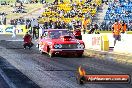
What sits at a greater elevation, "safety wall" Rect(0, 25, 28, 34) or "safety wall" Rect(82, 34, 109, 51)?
"safety wall" Rect(82, 34, 109, 51)

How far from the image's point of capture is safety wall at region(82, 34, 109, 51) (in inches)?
1001

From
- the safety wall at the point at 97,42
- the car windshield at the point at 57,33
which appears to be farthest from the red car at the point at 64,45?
the safety wall at the point at 97,42

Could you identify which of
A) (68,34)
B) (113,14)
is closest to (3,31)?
(113,14)

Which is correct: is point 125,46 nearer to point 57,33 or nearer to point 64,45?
point 64,45

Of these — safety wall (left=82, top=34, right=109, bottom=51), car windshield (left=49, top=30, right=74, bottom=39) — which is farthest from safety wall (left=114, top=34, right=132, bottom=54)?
car windshield (left=49, top=30, right=74, bottom=39)

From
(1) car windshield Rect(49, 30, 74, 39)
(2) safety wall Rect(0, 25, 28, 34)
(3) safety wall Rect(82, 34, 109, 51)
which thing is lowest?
(2) safety wall Rect(0, 25, 28, 34)

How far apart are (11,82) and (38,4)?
56.8 m

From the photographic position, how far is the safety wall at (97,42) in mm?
25438

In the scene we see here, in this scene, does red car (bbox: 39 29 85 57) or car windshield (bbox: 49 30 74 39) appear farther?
car windshield (bbox: 49 30 74 39)

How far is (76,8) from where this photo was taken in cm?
5794

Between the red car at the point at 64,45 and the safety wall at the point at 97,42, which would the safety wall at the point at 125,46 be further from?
the red car at the point at 64,45

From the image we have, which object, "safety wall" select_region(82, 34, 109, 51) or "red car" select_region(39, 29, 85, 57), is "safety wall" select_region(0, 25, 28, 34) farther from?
"red car" select_region(39, 29, 85, 57)

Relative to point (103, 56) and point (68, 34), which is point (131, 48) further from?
point (68, 34)

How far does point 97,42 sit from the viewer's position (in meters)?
26.2
